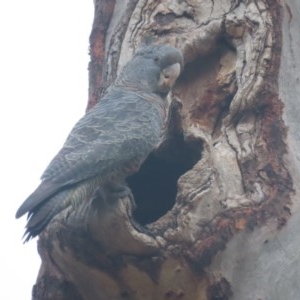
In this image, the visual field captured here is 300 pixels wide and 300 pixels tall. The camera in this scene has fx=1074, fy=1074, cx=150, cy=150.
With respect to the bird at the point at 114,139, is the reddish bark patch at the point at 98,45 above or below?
above

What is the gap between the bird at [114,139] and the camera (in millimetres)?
4520

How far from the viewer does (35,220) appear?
14.3 ft

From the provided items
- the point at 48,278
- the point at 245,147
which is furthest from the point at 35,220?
the point at 245,147

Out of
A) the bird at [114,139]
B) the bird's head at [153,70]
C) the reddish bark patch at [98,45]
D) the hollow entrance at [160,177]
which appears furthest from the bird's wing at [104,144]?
the reddish bark patch at [98,45]

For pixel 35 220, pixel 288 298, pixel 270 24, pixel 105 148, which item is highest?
pixel 270 24

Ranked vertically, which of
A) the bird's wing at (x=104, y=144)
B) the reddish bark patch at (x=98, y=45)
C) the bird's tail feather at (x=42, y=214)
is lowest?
the bird's tail feather at (x=42, y=214)

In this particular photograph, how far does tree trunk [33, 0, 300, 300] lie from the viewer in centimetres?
481

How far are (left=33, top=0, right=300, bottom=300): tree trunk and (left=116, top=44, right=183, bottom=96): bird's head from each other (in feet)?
0.41

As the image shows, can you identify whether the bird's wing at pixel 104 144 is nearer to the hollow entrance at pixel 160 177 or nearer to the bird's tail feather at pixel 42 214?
the bird's tail feather at pixel 42 214

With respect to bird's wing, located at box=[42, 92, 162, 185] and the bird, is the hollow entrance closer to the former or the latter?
the bird

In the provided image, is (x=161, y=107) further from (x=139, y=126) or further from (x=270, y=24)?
(x=270, y=24)

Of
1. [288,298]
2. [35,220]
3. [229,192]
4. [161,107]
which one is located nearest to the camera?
[35,220]

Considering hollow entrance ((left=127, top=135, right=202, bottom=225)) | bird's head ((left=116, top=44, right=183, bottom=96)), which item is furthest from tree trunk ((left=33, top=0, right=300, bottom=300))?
bird's head ((left=116, top=44, right=183, bottom=96))

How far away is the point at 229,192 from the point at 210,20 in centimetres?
109
